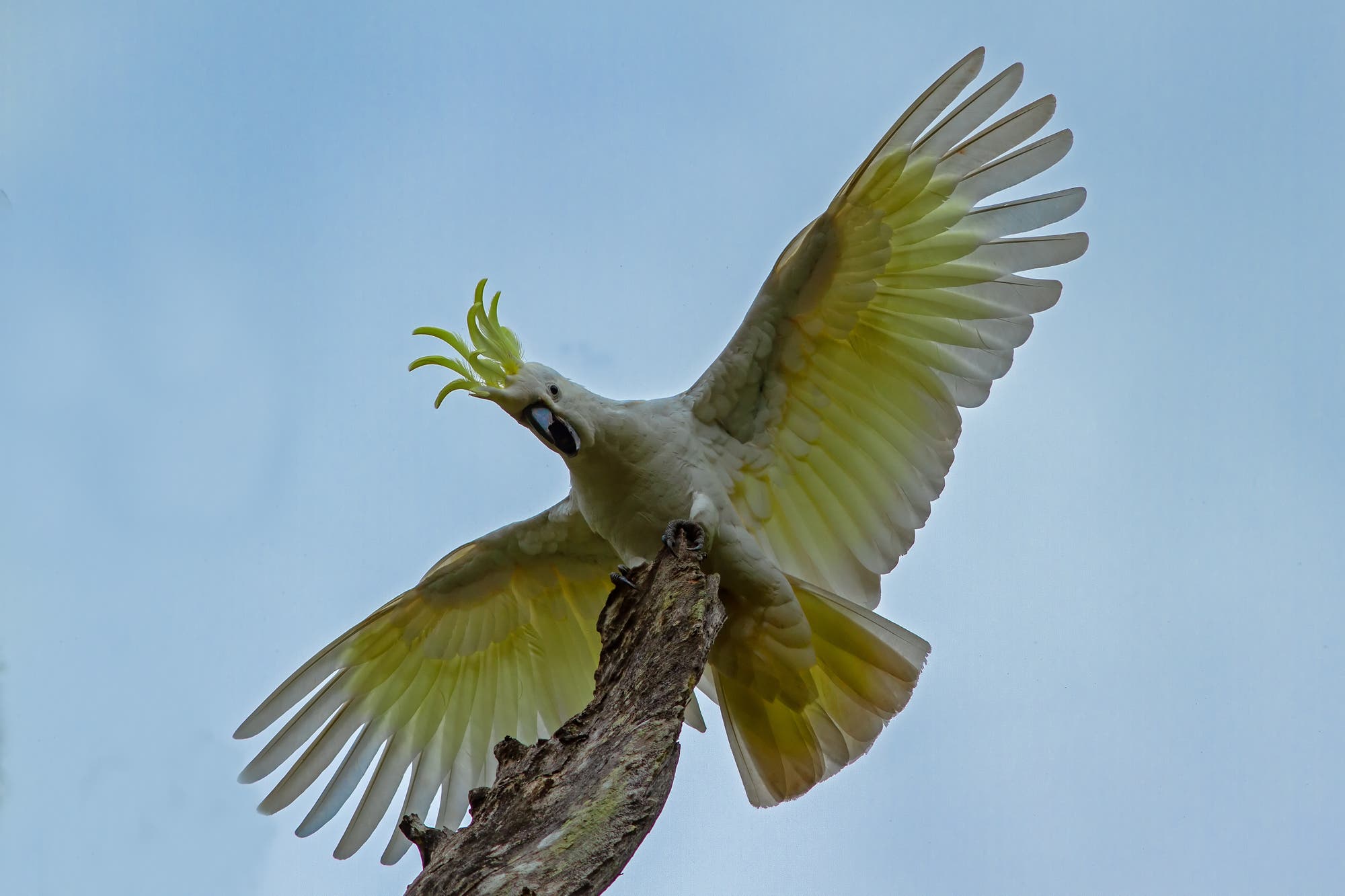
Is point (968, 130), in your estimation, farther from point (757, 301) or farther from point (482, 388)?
point (482, 388)

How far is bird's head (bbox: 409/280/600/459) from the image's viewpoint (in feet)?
14.0

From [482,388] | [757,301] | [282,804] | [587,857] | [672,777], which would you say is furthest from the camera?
[282,804]

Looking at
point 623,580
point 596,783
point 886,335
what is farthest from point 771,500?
point 596,783

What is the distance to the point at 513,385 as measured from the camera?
4242 mm

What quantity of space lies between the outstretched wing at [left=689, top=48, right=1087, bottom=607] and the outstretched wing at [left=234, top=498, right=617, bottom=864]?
0.84m

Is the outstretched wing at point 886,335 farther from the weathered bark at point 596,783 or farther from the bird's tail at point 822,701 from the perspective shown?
the weathered bark at point 596,783

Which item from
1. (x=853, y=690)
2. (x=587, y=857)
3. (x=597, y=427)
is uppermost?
(x=597, y=427)

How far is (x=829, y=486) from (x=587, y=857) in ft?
8.43

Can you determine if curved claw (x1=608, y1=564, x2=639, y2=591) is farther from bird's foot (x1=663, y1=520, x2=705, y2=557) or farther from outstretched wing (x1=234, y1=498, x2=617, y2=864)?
outstretched wing (x1=234, y1=498, x2=617, y2=864)

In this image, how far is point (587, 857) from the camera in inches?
103

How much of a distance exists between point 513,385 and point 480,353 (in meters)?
0.20

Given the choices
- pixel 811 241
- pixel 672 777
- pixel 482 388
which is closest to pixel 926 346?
pixel 811 241

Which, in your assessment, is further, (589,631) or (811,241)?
(589,631)

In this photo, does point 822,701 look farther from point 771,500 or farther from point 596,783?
point 596,783
